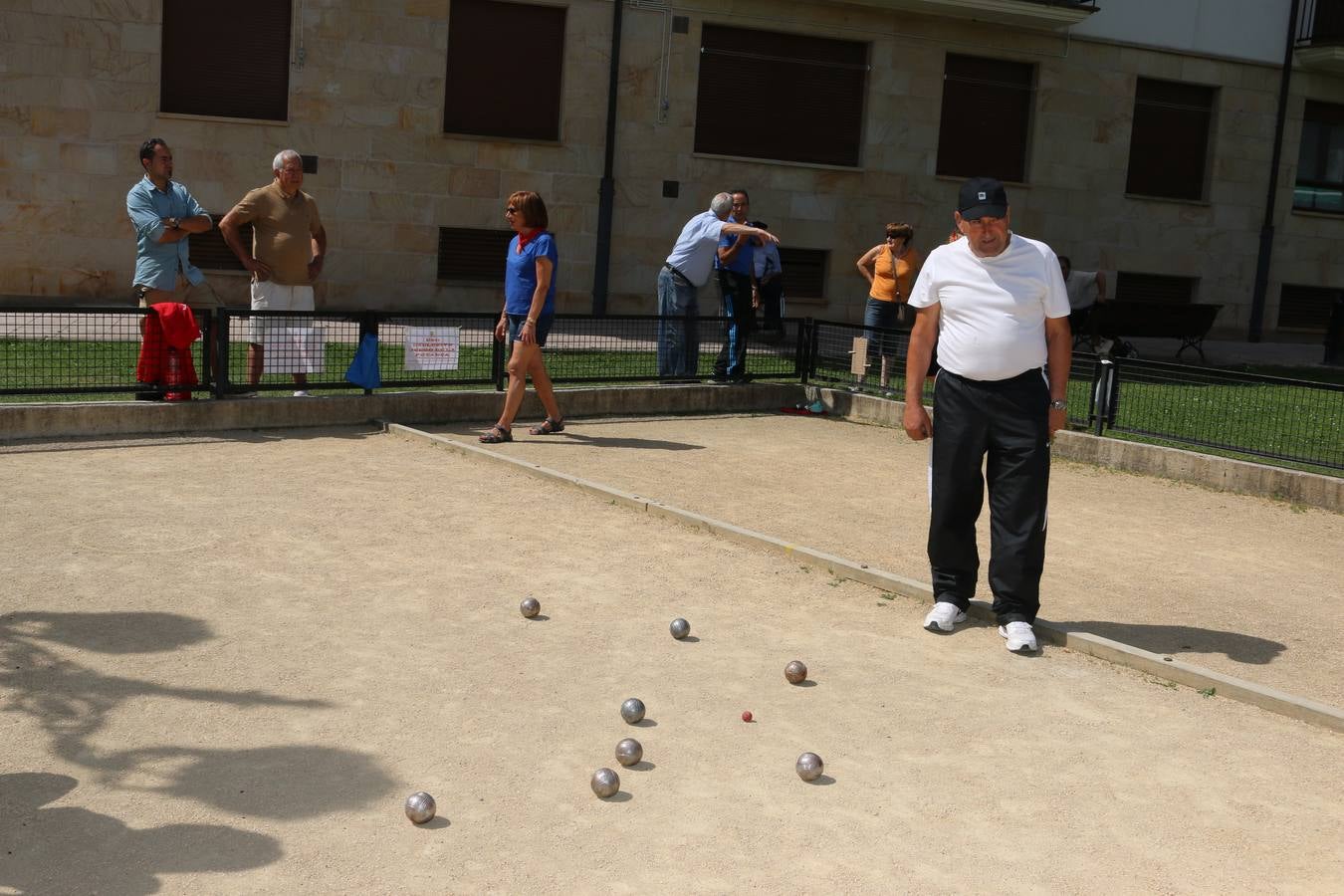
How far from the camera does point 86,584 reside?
668 cm

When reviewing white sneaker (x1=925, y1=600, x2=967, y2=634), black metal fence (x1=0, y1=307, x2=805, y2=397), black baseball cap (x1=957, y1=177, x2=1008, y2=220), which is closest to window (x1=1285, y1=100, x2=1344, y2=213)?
black metal fence (x1=0, y1=307, x2=805, y2=397)

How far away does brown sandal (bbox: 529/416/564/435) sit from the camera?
38.6ft

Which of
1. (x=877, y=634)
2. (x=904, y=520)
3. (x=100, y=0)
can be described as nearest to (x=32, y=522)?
(x=877, y=634)

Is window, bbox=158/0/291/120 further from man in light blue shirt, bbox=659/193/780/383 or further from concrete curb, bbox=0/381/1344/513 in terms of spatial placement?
concrete curb, bbox=0/381/1344/513

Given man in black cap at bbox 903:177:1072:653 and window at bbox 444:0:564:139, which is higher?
→ window at bbox 444:0:564:139

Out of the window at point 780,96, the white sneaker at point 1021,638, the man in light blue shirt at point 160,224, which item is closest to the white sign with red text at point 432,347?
the man in light blue shirt at point 160,224

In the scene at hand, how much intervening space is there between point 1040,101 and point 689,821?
21.6 m

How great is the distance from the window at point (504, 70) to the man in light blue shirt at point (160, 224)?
9936 mm

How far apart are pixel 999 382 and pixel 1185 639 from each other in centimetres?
153

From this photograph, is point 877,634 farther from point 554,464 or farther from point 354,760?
point 554,464

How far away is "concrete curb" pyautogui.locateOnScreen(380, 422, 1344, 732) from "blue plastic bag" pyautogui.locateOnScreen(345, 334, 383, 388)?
156 cm

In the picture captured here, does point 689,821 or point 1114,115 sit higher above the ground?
point 1114,115

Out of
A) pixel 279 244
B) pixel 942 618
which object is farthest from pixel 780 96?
pixel 942 618

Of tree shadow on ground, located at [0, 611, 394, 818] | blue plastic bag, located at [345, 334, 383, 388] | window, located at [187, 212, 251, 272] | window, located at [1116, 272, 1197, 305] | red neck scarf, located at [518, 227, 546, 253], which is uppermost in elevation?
window, located at [1116, 272, 1197, 305]
